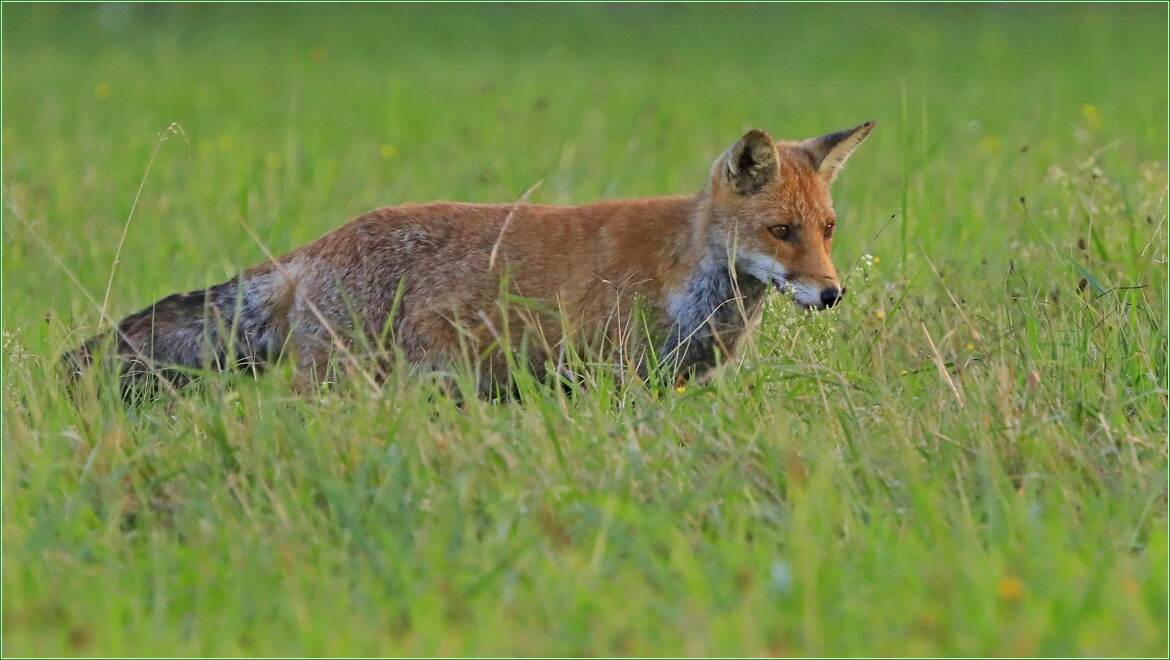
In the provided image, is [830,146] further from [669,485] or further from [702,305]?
[669,485]

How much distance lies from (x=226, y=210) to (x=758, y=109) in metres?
9.74

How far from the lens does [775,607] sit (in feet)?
12.5

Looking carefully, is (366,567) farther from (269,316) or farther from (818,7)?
(818,7)

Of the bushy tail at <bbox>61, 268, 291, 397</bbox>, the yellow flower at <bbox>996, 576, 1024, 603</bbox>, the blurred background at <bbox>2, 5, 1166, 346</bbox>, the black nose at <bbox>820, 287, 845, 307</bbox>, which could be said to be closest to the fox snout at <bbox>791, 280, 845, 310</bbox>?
the black nose at <bbox>820, 287, 845, 307</bbox>

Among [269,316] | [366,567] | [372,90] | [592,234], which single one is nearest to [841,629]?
[366,567]

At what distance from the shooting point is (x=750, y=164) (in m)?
6.55

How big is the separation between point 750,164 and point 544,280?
41.4 inches

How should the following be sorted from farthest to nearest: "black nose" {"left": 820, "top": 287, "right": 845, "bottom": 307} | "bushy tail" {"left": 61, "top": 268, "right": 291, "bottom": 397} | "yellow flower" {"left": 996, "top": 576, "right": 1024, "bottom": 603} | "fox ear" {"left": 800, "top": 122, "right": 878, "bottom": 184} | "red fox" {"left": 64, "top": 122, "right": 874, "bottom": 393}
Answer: "fox ear" {"left": 800, "top": 122, "right": 878, "bottom": 184} < "red fox" {"left": 64, "top": 122, "right": 874, "bottom": 393} < "bushy tail" {"left": 61, "top": 268, "right": 291, "bottom": 397} < "black nose" {"left": 820, "top": 287, "right": 845, "bottom": 307} < "yellow flower" {"left": 996, "top": 576, "right": 1024, "bottom": 603}

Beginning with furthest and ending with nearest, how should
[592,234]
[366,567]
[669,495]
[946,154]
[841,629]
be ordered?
1. [946,154]
2. [592,234]
3. [669,495]
4. [366,567]
5. [841,629]

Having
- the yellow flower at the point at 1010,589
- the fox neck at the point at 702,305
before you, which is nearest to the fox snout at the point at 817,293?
the fox neck at the point at 702,305

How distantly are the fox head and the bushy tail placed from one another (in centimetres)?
203

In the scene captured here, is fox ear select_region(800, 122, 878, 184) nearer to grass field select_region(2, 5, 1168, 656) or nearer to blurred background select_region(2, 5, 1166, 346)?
grass field select_region(2, 5, 1168, 656)

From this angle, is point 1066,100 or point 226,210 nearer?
point 226,210

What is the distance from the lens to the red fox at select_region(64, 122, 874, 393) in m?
6.50
